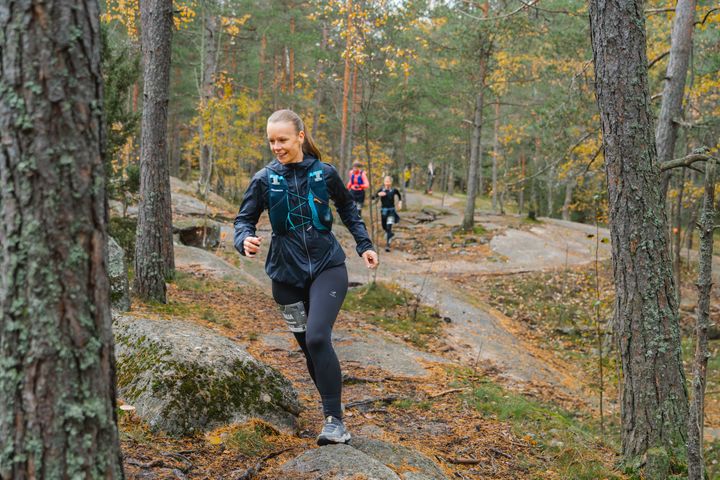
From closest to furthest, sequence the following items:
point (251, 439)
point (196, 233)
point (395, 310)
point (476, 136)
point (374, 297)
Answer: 1. point (251, 439)
2. point (395, 310)
3. point (374, 297)
4. point (196, 233)
5. point (476, 136)

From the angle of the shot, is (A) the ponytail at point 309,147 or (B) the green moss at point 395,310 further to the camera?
(B) the green moss at point 395,310

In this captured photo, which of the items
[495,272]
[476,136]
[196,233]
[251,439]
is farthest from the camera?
[476,136]

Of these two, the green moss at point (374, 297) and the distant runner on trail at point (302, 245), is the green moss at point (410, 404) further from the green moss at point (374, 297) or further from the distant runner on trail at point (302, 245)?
the green moss at point (374, 297)

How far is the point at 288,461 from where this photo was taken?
3174 millimetres

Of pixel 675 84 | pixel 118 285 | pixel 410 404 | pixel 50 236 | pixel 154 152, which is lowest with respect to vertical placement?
pixel 410 404

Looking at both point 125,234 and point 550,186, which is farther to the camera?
point 550,186

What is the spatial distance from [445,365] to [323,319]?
12.5ft

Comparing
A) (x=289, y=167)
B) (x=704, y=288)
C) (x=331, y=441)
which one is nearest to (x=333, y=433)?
(x=331, y=441)

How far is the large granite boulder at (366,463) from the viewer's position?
2.99m

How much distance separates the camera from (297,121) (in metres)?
3.61

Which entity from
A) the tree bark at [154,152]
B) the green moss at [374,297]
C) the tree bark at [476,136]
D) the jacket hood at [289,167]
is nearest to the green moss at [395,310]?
the green moss at [374,297]

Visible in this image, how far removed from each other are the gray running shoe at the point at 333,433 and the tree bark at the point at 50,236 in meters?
1.78

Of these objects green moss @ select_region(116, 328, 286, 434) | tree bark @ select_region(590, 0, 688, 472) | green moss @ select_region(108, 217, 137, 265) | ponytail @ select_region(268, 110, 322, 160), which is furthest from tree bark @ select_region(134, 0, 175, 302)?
tree bark @ select_region(590, 0, 688, 472)

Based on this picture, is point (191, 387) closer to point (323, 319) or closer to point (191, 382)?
point (191, 382)
